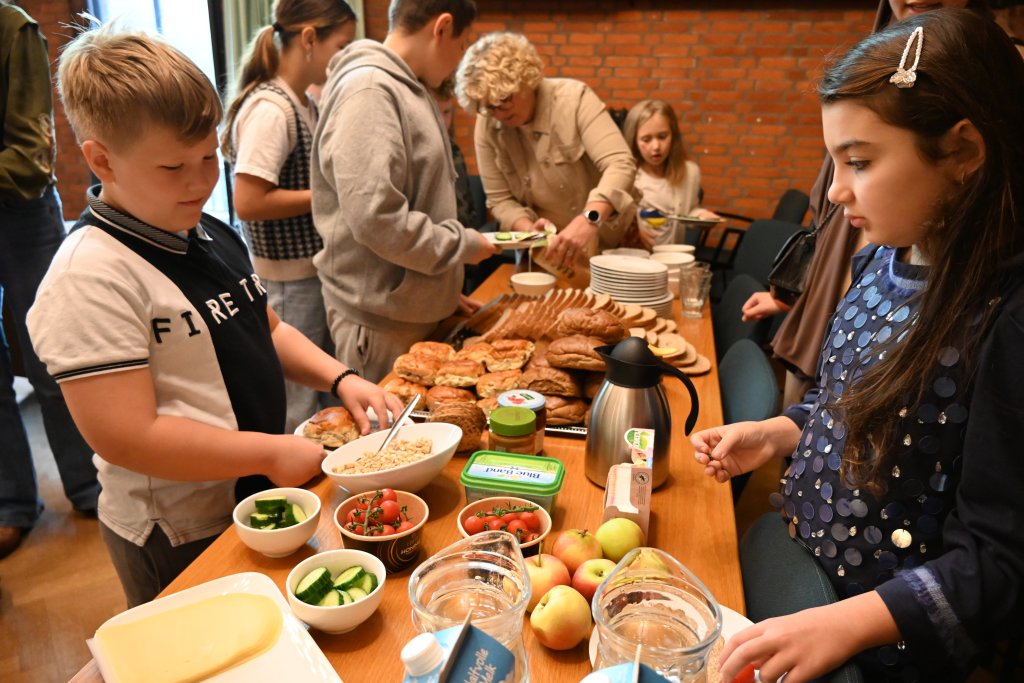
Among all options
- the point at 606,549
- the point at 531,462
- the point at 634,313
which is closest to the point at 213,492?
the point at 531,462

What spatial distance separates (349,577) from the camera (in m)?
1.00

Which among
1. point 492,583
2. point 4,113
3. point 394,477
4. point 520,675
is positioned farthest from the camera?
point 4,113

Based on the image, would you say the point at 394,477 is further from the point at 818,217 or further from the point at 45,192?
the point at 45,192

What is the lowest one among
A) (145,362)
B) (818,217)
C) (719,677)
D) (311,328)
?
(311,328)

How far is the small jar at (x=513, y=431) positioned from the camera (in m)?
1.37

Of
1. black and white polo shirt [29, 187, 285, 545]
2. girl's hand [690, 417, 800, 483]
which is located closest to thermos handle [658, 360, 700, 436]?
girl's hand [690, 417, 800, 483]

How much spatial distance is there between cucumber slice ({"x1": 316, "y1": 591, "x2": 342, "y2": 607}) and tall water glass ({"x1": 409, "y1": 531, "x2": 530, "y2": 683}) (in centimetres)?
13

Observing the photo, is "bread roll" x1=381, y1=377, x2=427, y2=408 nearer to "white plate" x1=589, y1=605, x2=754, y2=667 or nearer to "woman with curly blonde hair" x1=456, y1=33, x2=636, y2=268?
"white plate" x1=589, y1=605, x2=754, y2=667

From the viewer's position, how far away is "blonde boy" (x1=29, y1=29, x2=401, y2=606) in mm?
1096

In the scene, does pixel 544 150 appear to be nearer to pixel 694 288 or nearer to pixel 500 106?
pixel 500 106

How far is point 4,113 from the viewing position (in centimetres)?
241

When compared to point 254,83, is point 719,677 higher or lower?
lower

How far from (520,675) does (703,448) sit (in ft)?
2.08

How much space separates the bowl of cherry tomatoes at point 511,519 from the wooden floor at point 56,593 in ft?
5.61
